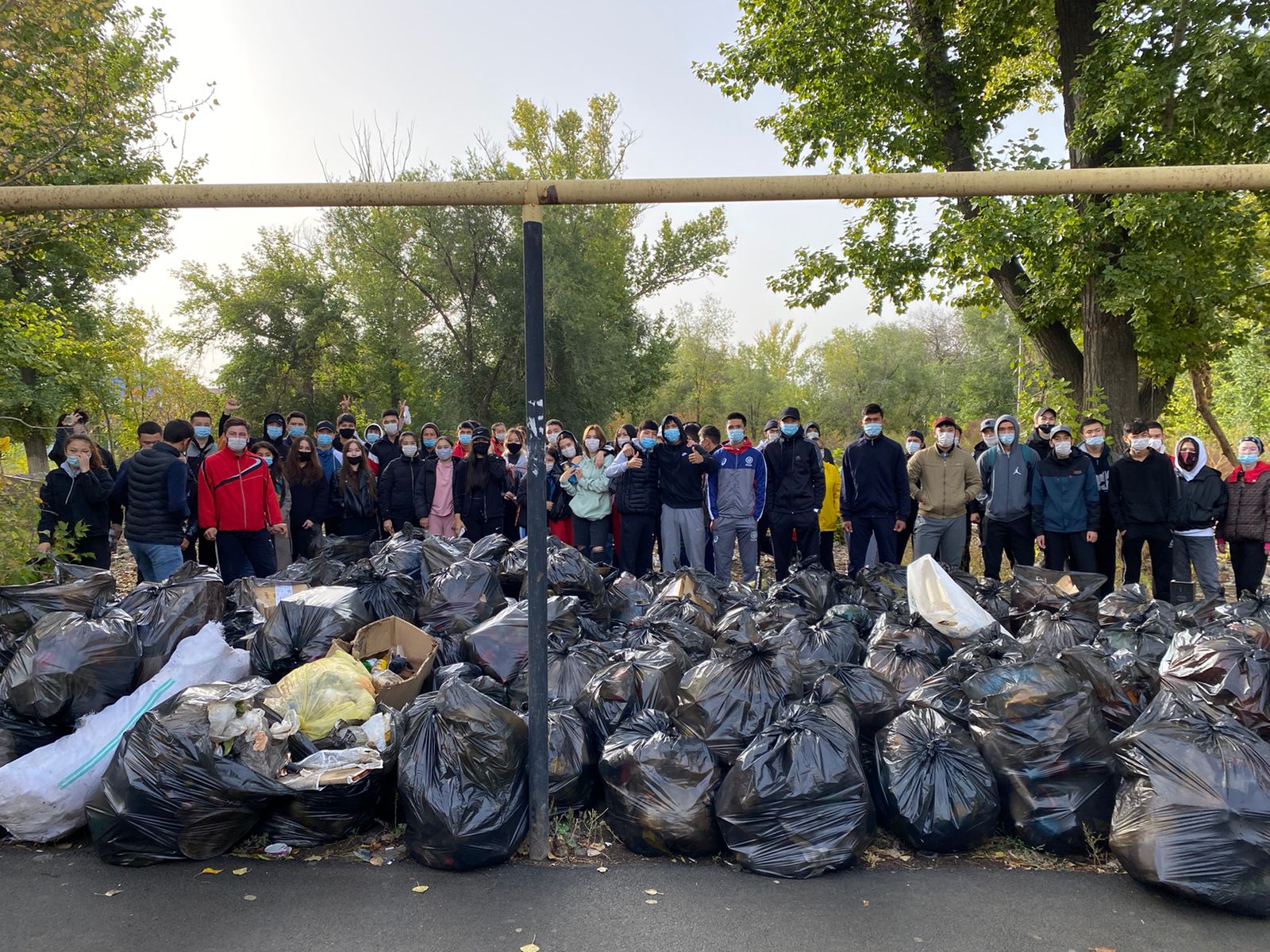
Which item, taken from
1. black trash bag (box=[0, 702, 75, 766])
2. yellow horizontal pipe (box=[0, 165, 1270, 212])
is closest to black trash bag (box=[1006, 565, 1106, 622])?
yellow horizontal pipe (box=[0, 165, 1270, 212])

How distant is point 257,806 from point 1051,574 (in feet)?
17.1

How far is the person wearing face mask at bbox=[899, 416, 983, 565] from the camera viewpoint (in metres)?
7.36

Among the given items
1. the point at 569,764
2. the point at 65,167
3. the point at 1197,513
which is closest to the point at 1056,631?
the point at 569,764

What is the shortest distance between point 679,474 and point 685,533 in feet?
1.87

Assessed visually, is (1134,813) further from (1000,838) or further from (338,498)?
(338,498)

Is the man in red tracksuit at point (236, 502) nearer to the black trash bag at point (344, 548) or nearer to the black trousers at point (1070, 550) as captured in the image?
the black trash bag at point (344, 548)

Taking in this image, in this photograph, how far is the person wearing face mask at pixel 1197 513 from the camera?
23.3 ft

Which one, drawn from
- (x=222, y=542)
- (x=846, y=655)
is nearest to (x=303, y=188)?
(x=846, y=655)

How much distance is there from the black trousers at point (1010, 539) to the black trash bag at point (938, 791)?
14.3ft

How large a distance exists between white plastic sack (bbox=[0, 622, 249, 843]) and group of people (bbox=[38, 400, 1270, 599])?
2869mm

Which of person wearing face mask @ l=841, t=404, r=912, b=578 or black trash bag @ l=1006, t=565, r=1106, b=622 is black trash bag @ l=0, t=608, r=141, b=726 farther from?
person wearing face mask @ l=841, t=404, r=912, b=578

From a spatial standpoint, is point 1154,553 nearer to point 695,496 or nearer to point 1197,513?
point 1197,513

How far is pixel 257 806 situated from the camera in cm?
327

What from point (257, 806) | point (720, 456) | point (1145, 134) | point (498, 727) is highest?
point (1145, 134)
